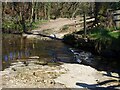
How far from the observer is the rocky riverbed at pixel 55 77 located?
12531 millimetres

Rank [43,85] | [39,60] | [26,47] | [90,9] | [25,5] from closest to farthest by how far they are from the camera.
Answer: [43,85] < [39,60] < [26,47] < [25,5] < [90,9]

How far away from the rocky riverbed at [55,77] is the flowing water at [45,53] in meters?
1.47

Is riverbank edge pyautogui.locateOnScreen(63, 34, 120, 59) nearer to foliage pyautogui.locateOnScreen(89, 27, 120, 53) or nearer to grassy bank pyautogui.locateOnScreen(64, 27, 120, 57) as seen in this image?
grassy bank pyautogui.locateOnScreen(64, 27, 120, 57)

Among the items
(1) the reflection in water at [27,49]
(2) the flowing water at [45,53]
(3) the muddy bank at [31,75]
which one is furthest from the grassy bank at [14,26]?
(3) the muddy bank at [31,75]

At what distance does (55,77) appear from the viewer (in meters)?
13.8

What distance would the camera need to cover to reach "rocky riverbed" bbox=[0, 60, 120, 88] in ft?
41.1

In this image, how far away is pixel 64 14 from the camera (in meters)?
42.9

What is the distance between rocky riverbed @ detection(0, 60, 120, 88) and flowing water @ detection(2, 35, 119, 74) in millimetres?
1469

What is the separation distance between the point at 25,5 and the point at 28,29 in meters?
5.71

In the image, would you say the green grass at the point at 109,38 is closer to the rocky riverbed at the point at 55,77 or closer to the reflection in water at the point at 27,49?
the reflection in water at the point at 27,49

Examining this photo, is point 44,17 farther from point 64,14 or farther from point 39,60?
point 39,60

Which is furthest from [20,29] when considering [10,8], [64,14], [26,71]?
[26,71]

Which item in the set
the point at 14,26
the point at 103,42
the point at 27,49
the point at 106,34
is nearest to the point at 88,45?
the point at 106,34

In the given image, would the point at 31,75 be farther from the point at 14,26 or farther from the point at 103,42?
the point at 14,26
